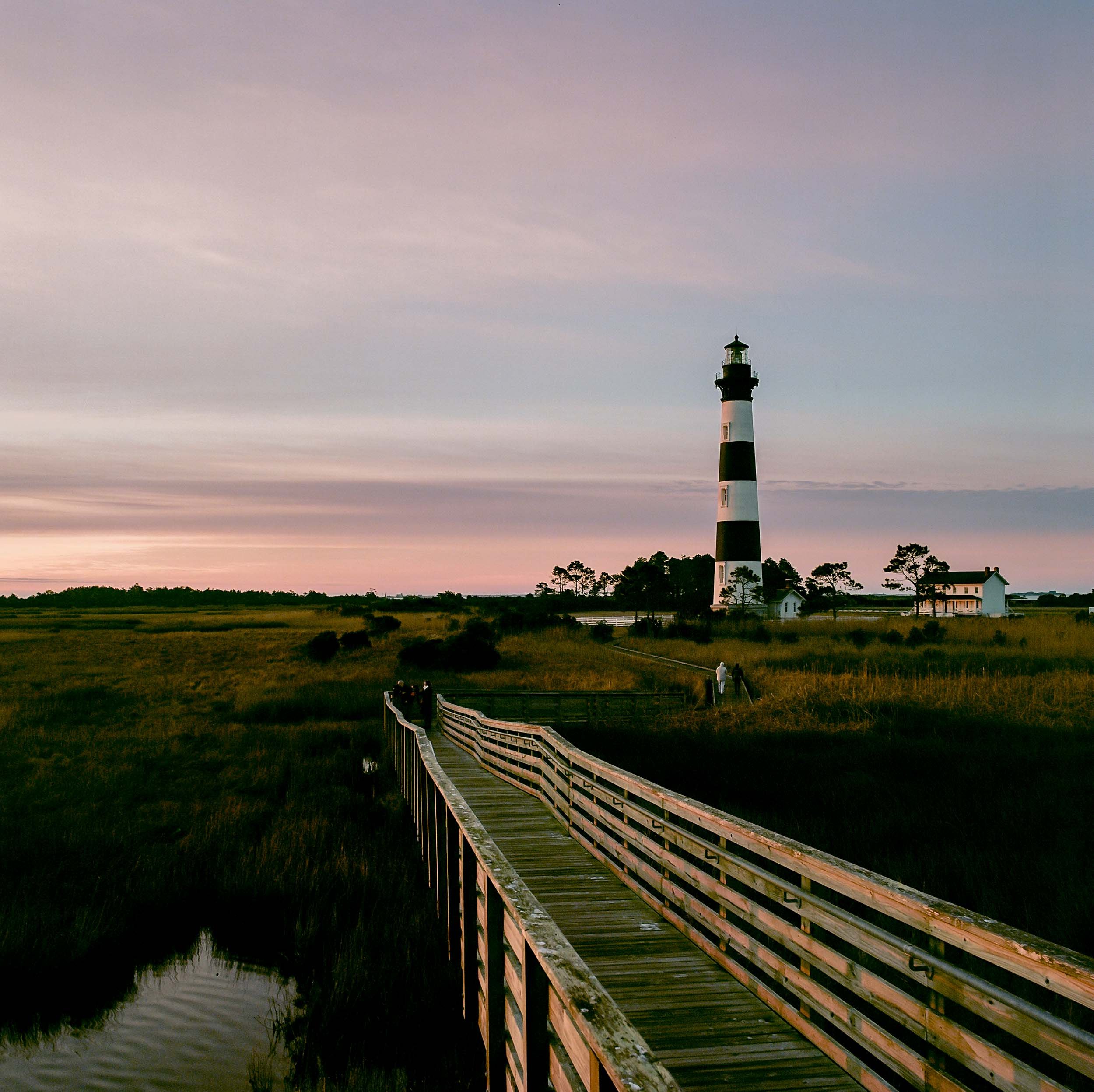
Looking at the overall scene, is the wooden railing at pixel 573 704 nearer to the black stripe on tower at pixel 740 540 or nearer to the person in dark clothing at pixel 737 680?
the person in dark clothing at pixel 737 680

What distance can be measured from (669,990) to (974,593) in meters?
86.5

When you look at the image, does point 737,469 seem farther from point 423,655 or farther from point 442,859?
point 442,859

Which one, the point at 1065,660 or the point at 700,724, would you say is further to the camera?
the point at 1065,660

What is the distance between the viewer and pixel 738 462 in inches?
2124

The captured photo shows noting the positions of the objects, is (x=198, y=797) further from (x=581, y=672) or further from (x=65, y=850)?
(x=581, y=672)

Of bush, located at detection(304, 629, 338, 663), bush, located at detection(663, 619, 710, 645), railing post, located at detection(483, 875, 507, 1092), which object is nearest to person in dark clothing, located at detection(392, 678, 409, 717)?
railing post, located at detection(483, 875, 507, 1092)

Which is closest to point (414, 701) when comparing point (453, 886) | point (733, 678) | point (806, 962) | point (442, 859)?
point (733, 678)

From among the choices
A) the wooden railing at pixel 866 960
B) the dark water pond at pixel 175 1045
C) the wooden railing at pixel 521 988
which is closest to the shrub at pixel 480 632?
the dark water pond at pixel 175 1045

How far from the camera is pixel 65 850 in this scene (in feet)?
42.9

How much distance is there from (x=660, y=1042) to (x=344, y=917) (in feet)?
22.0

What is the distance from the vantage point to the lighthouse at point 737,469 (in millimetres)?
54125

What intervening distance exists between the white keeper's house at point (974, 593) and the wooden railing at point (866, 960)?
7951cm

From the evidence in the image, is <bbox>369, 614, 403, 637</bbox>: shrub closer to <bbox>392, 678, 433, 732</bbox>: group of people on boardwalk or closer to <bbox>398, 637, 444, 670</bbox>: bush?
<bbox>398, 637, 444, 670</bbox>: bush

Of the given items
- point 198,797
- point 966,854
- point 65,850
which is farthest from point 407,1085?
point 198,797
